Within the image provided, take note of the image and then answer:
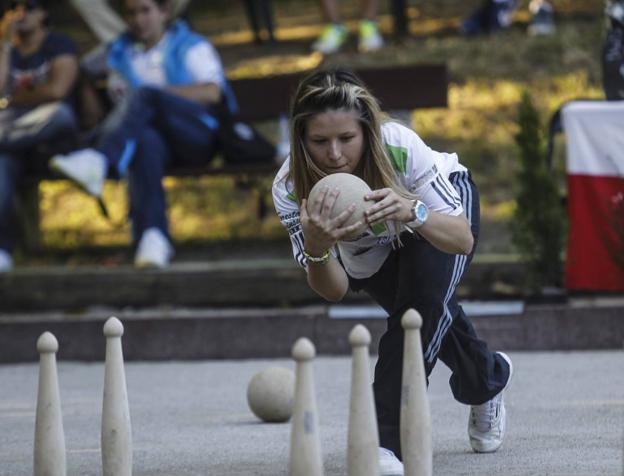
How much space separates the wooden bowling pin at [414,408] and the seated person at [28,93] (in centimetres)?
→ 561

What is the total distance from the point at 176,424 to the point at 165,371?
5.95 feet

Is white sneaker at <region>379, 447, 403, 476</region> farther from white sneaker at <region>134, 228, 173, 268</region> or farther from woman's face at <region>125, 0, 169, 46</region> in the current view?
woman's face at <region>125, 0, 169, 46</region>

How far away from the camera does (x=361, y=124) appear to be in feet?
15.2

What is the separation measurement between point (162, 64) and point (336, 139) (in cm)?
538

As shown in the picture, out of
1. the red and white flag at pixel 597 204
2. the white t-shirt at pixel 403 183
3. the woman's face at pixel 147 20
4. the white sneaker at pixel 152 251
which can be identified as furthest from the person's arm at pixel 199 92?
the white t-shirt at pixel 403 183

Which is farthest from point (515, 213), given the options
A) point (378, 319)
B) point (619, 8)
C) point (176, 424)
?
point (176, 424)

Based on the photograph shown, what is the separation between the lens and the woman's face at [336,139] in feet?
15.1

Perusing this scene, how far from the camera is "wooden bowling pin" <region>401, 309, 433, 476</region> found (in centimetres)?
418

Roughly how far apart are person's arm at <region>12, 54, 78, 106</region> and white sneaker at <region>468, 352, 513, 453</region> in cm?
538

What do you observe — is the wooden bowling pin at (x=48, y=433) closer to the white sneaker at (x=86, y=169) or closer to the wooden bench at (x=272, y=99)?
the white sneaker at (x=86, y=169)

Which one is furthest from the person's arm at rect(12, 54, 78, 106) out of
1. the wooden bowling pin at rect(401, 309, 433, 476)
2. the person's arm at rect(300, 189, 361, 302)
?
the wooden bowling pin at rect(401, 309, 433, 476)

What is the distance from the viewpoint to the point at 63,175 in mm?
9195

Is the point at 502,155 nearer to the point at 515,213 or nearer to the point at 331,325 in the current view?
the point at 515,213

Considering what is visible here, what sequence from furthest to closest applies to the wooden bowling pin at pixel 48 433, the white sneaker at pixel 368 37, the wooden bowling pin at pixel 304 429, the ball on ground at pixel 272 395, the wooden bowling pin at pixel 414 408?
the white sneaker at pixel 368 37, the ball on ground at pixel 272 395, the wooden bowling pin at pixel 48 433, the wooden bowling pin at pixel 414 408, the wooden bowling pin at pixel 304 429
